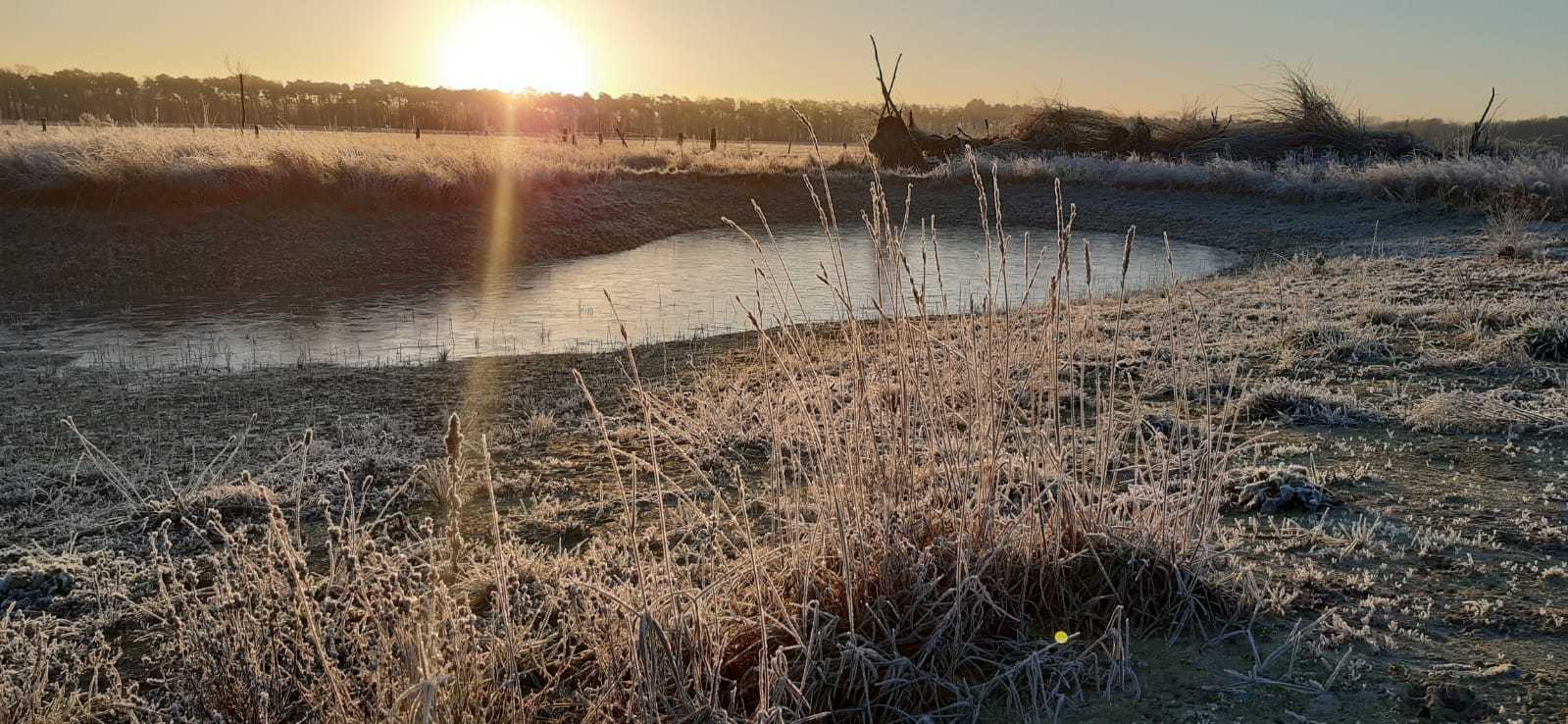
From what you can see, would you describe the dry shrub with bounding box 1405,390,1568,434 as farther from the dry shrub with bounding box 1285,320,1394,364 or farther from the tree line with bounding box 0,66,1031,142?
the tree line with bounding box 0,66,1031,142

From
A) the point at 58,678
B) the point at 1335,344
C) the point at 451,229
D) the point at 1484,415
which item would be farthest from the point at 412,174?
the point at 1484,415

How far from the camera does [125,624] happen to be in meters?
3.41

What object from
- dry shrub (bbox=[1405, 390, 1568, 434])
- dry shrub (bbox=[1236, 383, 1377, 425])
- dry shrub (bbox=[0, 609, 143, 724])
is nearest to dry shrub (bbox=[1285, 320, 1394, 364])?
dry shrub (bbox=[1236, 383, 1377, 425])

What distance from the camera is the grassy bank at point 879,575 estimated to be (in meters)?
2.51

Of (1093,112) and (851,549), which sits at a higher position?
(1093,112)

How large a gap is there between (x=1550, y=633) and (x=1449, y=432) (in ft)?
7.69

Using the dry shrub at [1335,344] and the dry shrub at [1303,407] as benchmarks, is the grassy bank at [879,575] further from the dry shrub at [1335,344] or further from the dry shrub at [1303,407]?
the dry shrub at [1335,344]

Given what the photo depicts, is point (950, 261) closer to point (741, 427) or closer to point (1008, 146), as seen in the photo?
point (741, 427)

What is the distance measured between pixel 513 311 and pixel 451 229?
5.65 metres

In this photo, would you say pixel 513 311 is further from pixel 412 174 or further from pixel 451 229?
pixel 412 174

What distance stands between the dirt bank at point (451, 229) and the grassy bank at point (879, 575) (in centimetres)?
980

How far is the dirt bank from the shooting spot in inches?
525

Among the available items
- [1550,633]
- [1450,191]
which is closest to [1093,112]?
[1450,191]

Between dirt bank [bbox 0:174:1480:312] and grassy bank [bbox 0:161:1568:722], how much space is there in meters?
9.80
